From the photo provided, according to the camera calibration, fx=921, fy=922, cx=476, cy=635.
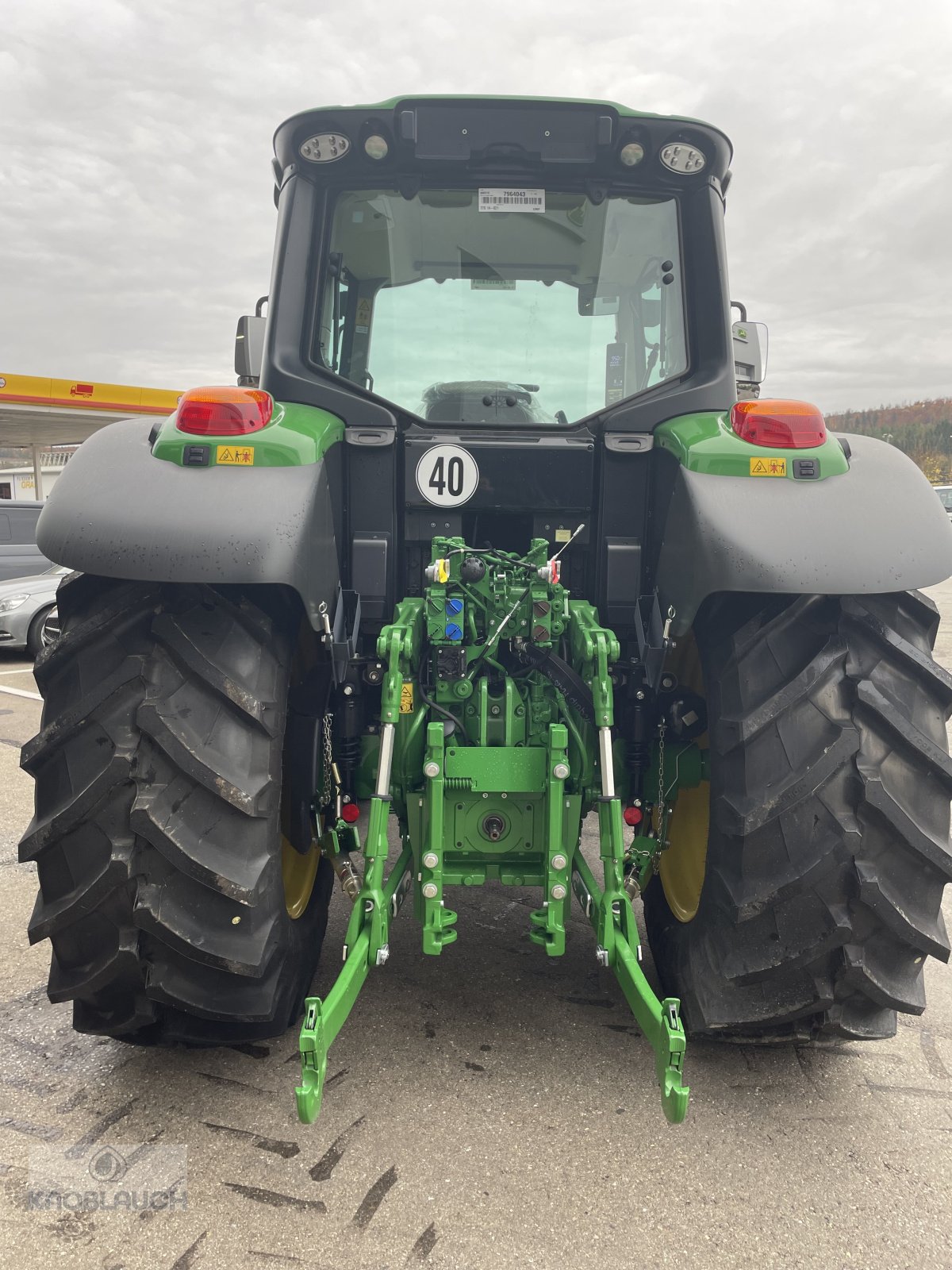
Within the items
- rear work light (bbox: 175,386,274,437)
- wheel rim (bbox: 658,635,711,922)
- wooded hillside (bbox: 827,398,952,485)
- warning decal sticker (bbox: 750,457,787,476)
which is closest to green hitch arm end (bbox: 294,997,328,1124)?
wheel rim (bbox: 658,635,711,922)

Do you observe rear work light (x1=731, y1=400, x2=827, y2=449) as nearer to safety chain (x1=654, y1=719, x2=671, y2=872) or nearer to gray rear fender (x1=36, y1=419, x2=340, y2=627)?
safety chain (x1=654, y1=719, x2=671, y2=872)

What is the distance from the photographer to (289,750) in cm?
267

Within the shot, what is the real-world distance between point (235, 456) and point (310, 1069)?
1.38m

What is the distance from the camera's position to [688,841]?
2871 mm

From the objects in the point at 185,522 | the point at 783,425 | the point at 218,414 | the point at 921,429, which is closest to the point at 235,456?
the point at 218,414

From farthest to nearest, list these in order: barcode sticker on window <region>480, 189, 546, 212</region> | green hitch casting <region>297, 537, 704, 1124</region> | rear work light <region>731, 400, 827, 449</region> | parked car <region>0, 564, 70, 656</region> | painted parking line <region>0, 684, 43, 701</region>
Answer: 1. parked car <region>0, 564, 70, 656</region>
2. painted parking line <region>0, 684, 43, 701</region>
3. barcode sticker on window <region>480, 189, 546, 212</region>
4. rear work light <region>731, 400, 827, 449</region>
5. green hitch casting <region>297, 537, 704, 1124</region>

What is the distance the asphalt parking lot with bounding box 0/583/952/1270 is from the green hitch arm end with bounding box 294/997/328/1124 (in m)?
0.28

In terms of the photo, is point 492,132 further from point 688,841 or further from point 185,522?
point 688,841

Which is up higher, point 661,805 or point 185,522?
point 185,522

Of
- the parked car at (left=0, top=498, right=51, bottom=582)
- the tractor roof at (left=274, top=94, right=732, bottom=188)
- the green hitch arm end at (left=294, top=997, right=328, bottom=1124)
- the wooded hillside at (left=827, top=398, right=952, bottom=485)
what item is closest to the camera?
the green hitch arm end at (left=294, top=997, right=328, bottom=1124)

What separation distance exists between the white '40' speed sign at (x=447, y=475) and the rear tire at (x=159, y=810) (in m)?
0.76

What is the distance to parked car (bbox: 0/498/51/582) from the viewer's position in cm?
1085

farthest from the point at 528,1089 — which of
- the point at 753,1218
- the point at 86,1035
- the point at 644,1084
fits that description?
the point at 86,1035

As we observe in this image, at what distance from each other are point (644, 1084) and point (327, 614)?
57.0 inches
